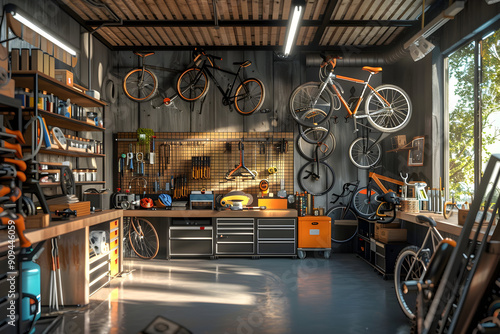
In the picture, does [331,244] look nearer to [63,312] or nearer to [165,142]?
[165,142]

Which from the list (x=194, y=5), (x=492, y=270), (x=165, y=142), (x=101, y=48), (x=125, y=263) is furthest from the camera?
(x=165, y=142)

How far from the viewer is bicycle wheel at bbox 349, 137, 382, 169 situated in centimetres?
652

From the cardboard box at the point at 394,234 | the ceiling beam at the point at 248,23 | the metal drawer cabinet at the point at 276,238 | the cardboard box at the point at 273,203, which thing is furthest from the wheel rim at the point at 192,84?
the cardboard box at the point at 394,234

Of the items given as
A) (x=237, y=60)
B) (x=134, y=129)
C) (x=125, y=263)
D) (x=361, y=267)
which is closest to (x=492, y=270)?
(x=361, y=267)

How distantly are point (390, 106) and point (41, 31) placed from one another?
4988mm

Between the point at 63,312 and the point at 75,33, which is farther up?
the point at 75,33

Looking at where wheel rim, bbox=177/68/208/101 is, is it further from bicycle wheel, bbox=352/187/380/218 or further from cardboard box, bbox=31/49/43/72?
bicycle wheel, bbox=352/187/380/218

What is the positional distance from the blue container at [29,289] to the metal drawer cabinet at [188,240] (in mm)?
2963

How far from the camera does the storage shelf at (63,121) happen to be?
3.65m

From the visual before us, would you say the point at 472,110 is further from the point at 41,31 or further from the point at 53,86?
the point at 41,31

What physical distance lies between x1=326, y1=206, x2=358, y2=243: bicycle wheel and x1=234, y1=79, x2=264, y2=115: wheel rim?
96.2 inches

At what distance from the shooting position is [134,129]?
21.6 feet

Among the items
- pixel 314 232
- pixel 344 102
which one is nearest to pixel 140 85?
pixel 344 102

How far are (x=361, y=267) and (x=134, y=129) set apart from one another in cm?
467
